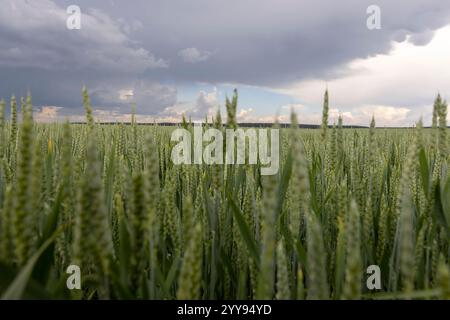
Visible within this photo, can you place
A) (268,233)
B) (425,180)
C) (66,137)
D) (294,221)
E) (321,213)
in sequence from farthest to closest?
(321,213)
(425,180)
(294,221)
(66,137)
(268,233)

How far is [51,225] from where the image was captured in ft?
2.20

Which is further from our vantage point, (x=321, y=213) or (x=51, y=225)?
(x=321, y=213)

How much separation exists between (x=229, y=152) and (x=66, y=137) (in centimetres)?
51

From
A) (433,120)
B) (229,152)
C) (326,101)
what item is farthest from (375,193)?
(229,152)

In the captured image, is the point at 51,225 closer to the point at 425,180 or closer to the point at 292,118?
the point at 292,118

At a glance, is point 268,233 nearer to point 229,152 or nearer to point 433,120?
point 229,152

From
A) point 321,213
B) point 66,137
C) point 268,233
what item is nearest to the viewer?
point 268,233

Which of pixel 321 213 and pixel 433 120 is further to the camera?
pixel 321 213

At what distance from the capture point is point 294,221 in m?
0.76
